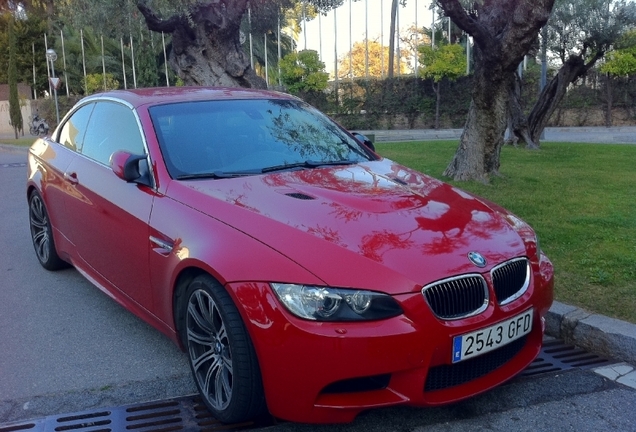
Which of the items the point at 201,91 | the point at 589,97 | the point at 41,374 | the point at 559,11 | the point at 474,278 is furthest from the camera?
the point at 589,97

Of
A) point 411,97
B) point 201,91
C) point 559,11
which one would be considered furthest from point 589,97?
point 201,91

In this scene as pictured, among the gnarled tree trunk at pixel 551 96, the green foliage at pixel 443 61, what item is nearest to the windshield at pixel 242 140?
the gnarled tree trunk at pixel 551 96

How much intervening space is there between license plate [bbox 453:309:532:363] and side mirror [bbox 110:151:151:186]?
2.04 m

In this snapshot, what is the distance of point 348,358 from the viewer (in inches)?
108

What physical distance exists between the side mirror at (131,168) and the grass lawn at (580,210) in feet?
9.64

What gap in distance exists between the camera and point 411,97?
1181 inches

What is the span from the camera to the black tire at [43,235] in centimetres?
583

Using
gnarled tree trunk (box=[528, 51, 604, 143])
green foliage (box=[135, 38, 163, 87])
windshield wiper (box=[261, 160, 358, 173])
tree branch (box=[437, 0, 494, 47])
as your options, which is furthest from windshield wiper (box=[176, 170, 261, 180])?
green foliage (box=[135, 38, 163, 87])

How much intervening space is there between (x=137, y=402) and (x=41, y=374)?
769mm

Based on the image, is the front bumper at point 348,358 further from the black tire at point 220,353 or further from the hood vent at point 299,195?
the hood vent at point 299,195

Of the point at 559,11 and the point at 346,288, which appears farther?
the point at 559,11

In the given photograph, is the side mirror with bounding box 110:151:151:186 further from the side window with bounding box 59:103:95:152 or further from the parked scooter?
the parked scooter

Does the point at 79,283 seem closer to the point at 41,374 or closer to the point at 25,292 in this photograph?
the point at 25,292

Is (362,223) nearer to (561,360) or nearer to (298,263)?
(298,263)
